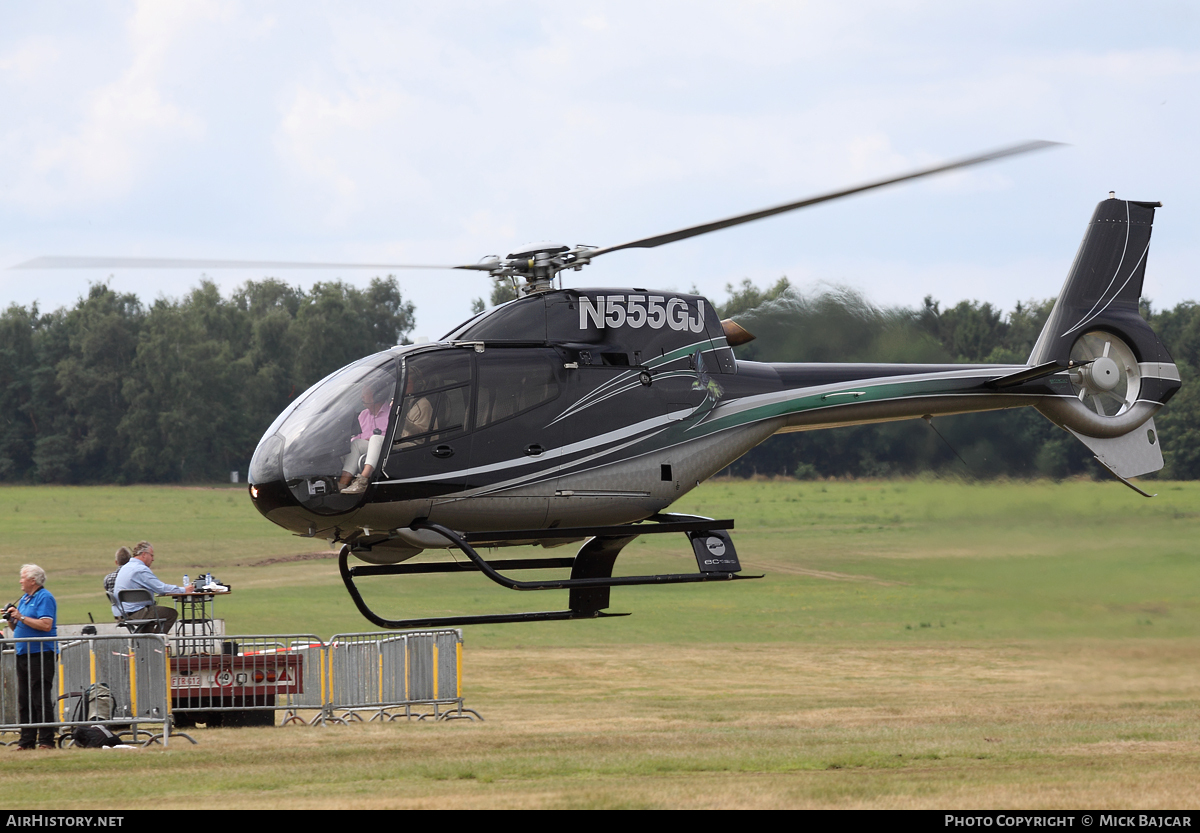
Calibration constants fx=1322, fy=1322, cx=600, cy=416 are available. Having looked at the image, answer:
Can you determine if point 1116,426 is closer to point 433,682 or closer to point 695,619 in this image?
point 433,682

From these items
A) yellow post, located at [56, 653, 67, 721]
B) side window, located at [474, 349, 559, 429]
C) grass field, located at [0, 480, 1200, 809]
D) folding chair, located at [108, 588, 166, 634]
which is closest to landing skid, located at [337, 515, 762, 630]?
side window, located at [474, 349, 559, 429]

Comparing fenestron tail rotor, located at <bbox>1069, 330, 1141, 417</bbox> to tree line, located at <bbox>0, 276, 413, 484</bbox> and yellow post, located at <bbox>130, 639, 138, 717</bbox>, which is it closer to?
yellow post, located at <bbox>130, 639, 138, 717</bbox>

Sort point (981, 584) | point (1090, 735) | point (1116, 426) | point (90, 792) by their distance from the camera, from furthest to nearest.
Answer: point (981, 584), point (1090, 735), point (1116, 426), point (90, 792)

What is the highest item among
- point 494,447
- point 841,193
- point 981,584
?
point 841,193

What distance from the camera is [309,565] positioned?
141 ft

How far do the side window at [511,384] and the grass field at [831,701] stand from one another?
131 inches

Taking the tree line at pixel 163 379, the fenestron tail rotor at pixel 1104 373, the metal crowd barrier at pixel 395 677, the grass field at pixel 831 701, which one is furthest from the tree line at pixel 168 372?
the fenestron tail rotor at pixel 1104 373

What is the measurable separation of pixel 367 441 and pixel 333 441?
251 millimetres

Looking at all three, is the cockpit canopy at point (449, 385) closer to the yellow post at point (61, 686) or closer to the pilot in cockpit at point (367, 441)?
the pilot in cockpit at point (367, 441)

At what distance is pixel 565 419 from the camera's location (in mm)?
10578

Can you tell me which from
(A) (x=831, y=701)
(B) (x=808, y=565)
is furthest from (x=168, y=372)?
(A) (x=831, y=701)

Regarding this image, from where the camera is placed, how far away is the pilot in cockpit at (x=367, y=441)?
984 cm
